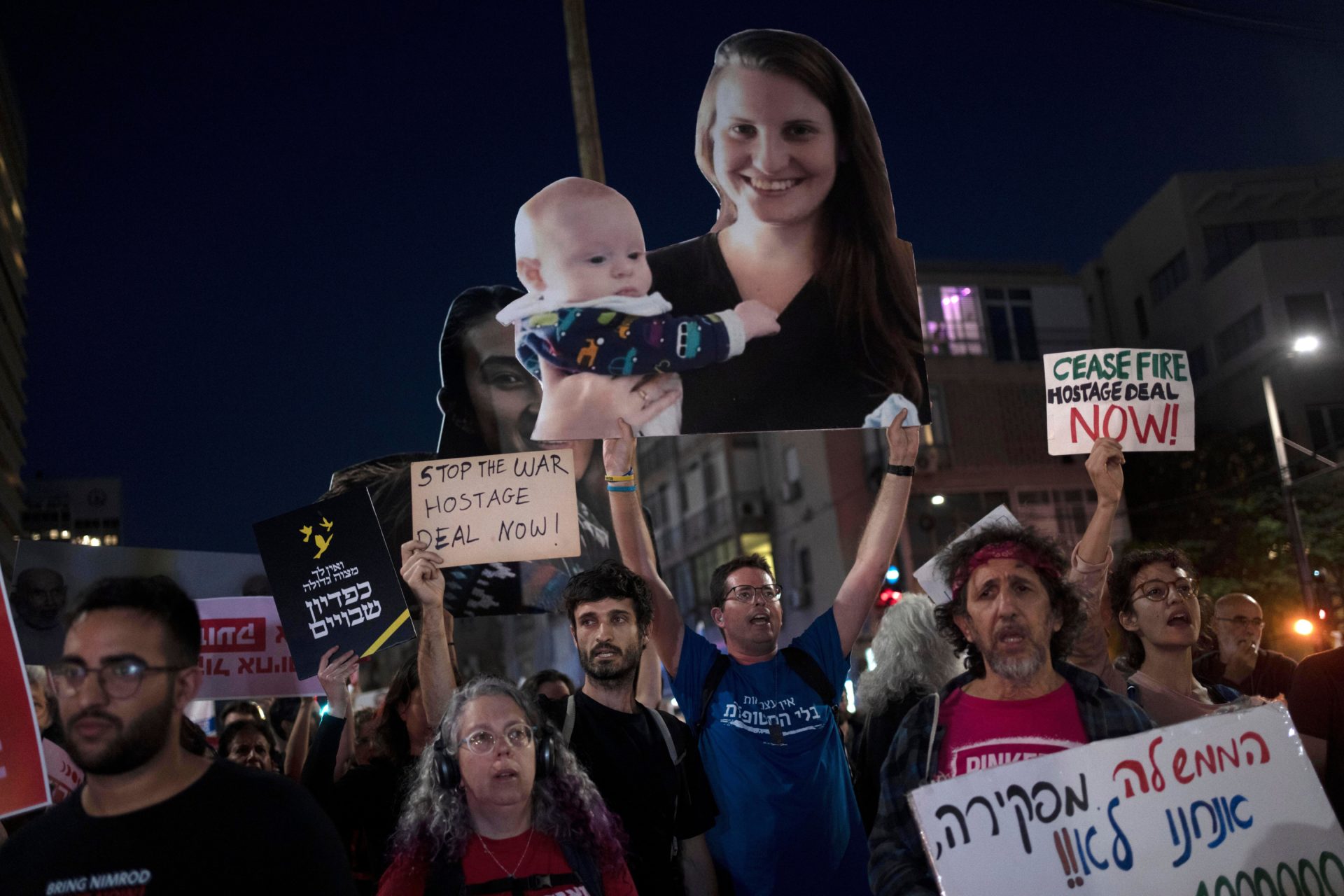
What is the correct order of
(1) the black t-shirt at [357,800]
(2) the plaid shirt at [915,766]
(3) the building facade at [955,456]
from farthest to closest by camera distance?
1. (3) the building facade at [955,456]
2. (1) the black t-shirt at [357,800]
3. (2) the plaid shirt at [915,766]

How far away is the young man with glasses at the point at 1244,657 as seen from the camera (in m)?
6.44

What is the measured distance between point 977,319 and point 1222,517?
9.19 metres

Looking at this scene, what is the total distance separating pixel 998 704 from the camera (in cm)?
347

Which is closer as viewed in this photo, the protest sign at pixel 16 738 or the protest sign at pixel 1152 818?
the protest sign at pixel 1152 818

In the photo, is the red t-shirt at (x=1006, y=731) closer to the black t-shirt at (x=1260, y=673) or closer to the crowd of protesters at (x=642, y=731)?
the crowd of protesters at (x=642, y=731)

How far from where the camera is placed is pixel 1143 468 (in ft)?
106

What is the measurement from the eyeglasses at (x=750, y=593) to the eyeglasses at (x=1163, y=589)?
1390 millimetres

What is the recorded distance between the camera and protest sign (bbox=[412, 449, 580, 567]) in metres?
4.87

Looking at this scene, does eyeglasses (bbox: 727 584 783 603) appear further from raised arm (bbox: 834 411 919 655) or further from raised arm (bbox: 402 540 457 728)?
raised arm (bbox: 402 540 457 728)

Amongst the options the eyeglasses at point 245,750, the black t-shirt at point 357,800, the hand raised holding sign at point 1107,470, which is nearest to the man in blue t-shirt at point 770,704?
the hand raised holding sign at point 1107,470

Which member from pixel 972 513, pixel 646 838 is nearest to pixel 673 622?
pixel 646 838

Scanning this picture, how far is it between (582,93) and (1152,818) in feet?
15.7

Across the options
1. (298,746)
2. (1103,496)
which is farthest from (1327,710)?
(298,746)

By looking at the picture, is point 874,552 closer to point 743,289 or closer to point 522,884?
point 743,289
